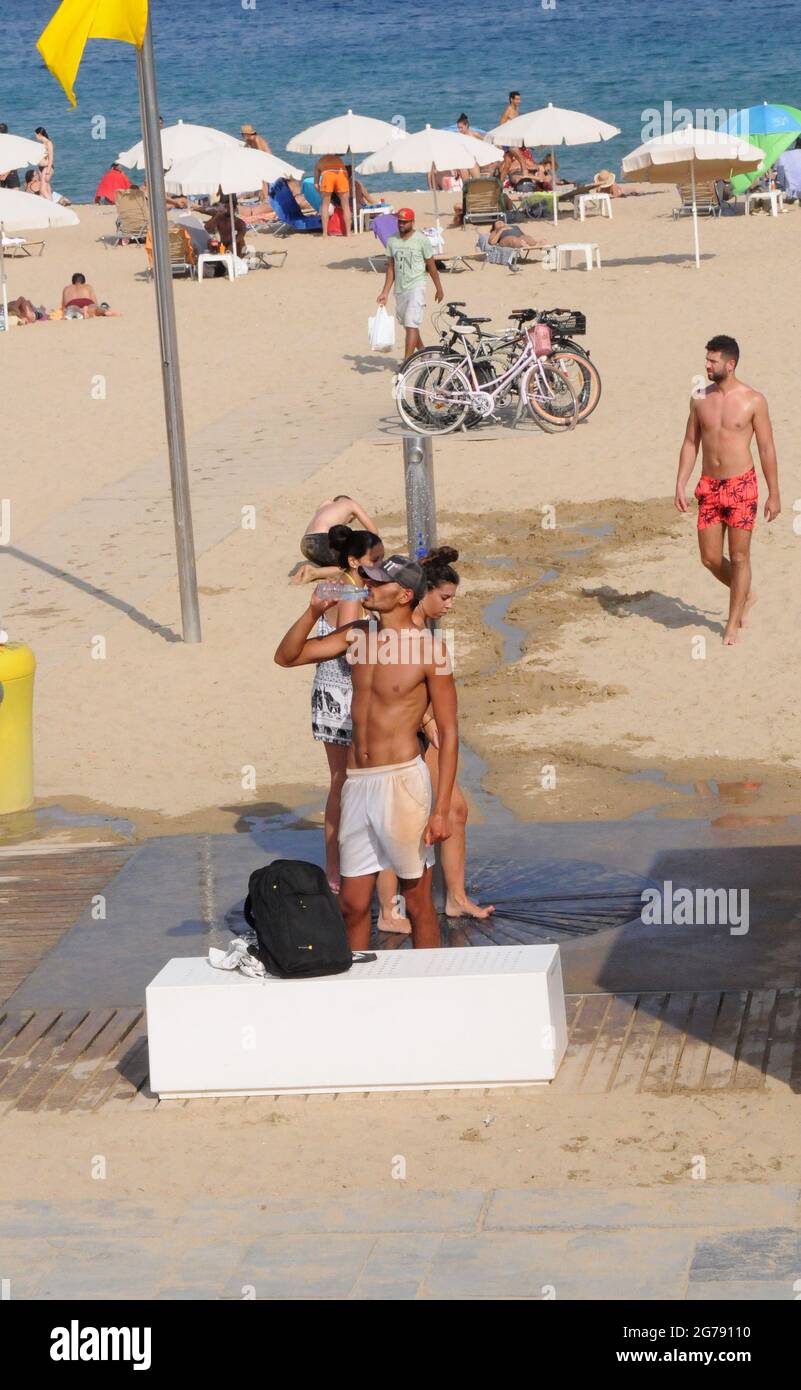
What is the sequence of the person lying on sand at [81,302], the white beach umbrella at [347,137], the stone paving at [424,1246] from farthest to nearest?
the white beach umbrella at [347,137]
the person lying on sand at [81,302]
the stone paving at [424,1246]

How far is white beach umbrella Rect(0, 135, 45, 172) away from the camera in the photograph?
1013 inches

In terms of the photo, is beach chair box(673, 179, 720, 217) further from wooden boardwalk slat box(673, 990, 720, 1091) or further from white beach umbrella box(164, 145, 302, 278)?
wooden boardwalk slat box(673, 990, 720, 1091)

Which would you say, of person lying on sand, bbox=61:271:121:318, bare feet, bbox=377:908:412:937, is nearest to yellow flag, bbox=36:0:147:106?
bare feet, bbox=377:908:412:937

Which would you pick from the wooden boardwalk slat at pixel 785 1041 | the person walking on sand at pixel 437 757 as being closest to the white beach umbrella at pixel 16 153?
the person walking on sand at pixel 437 757

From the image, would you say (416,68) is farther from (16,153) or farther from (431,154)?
(16,153)

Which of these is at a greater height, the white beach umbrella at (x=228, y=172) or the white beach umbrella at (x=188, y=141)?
the white beach umbrella at (x=188, y=141)

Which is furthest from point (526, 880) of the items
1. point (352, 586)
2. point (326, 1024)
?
point (326, 1024)

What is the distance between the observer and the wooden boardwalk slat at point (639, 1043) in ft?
20.1

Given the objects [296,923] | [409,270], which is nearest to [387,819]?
[296,923]

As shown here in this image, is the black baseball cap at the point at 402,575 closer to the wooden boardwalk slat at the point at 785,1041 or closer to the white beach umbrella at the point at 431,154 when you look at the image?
the wooden boardwalk slat at the point at 785,1041

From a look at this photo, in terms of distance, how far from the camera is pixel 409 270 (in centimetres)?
1931

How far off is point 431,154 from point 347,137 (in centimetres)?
360

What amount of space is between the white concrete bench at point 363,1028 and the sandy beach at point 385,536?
3076 mm

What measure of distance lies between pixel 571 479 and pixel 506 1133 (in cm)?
1049
